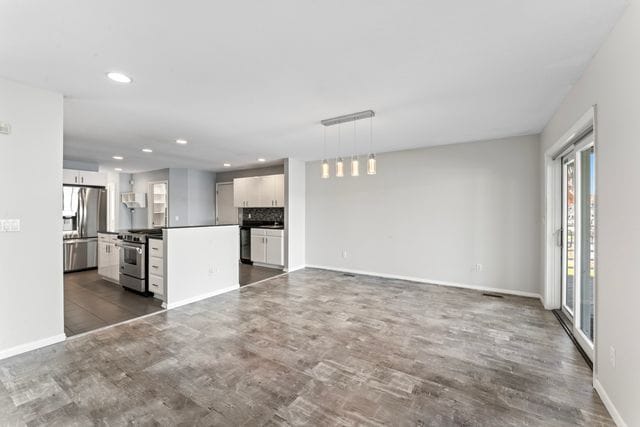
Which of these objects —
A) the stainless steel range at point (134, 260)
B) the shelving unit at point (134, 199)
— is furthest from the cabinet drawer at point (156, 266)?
the shelving unit at point (134, 199)

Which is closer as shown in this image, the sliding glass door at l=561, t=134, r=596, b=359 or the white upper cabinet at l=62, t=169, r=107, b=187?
the sliding glass door at l=561, t=134, r=596, b=359

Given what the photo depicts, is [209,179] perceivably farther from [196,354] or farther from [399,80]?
[399,80]

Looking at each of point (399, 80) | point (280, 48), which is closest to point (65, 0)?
point (280, 48)

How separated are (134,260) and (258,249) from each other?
2.65m

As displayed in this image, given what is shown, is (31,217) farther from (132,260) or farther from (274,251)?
(274,251)

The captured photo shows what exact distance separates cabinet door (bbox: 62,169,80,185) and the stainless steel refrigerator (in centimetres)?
11

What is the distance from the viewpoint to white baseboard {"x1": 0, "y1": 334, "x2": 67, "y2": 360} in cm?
244

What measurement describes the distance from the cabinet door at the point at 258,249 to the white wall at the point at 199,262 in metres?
1.71

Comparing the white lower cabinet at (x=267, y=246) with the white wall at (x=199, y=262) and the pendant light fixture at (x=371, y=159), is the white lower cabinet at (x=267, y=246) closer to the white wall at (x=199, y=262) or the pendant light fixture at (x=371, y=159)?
the white wall at (x=199, y=262)

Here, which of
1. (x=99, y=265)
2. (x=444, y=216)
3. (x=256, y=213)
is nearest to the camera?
(x=444, y=216)

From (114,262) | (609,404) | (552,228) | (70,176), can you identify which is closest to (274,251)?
(114,262)

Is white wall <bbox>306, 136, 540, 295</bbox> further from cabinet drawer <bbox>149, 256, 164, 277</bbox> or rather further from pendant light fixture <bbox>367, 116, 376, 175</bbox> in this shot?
cabinet drawer <bbox>149, 256, 164, 277</bbox>

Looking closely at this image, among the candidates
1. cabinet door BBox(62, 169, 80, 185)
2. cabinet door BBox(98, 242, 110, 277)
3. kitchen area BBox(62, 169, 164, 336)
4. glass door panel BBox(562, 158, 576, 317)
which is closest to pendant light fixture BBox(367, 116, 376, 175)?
glass door panel BBox(562, 158, 576, 317)

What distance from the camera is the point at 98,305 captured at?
382cm
